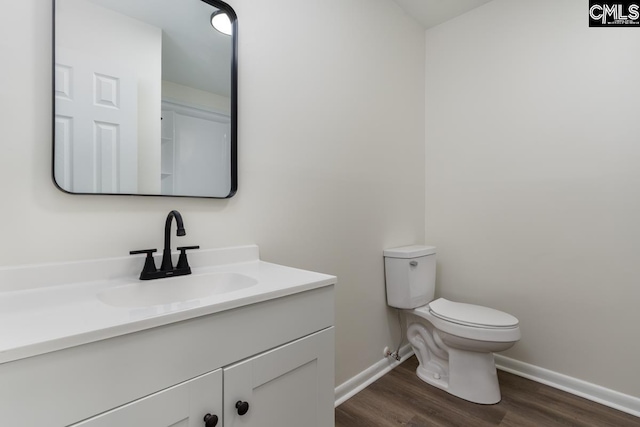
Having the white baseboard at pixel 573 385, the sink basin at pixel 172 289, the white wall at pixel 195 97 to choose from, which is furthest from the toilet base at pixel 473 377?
the white wall at pixel 195 97

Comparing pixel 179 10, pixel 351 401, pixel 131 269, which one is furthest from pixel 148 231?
pixel 351 401

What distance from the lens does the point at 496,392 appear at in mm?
1691

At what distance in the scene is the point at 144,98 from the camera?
42.5 inches

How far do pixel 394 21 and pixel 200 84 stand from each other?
5.09 ft

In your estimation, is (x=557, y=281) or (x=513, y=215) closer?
(x=557, y=281)

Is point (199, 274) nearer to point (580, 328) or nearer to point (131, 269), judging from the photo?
point (131, 269)

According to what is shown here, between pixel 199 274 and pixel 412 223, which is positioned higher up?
pixel 412 223

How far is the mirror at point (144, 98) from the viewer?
93cm

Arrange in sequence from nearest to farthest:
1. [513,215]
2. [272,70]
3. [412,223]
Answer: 1. [272,70]
2. [513,215]
3. [412,223]

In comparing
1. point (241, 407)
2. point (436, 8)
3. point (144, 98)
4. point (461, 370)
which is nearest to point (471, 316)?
point (461, 370)

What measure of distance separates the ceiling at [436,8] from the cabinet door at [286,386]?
2215 millimetres

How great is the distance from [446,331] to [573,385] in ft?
2.72
